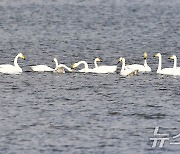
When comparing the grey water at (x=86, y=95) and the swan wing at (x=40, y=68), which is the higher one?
the swan wing at (x=40, y=68)

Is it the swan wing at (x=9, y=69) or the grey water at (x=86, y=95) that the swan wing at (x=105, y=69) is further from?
the swan wing at (x=9, y=69)

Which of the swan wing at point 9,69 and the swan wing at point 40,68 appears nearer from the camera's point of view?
the swan wing at point 40,68

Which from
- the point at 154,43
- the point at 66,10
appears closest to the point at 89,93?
the point at 154,43

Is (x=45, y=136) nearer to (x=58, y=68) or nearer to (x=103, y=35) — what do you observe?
(x=58, y=68)

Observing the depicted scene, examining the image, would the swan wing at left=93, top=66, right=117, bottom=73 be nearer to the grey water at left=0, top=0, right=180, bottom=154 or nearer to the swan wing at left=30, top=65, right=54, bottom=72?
the grey water at left=0, top=0, right=180, bottom=154

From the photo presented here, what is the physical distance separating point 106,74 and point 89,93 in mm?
4727

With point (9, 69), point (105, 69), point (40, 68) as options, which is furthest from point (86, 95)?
point (9, 69)

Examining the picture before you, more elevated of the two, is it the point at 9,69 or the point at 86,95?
Result: the point at 9,69

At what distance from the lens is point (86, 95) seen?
30719 mm

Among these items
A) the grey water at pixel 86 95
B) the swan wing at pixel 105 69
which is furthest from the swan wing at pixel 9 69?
the swan wing at pixel 105 69

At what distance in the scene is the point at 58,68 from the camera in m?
35.7

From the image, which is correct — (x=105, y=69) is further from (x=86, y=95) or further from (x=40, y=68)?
(x=86, y=95)

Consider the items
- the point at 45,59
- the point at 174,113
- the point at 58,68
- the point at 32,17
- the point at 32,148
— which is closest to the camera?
the point at 32,148

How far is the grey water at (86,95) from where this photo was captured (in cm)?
2389
